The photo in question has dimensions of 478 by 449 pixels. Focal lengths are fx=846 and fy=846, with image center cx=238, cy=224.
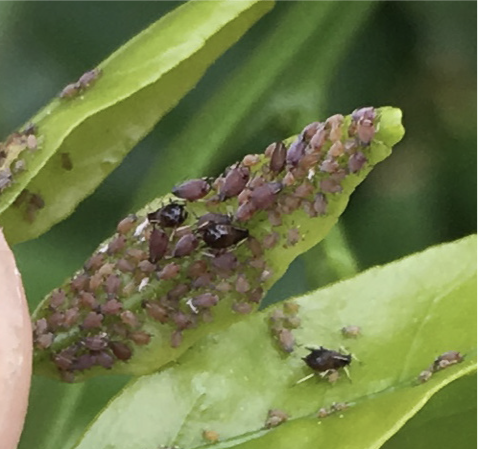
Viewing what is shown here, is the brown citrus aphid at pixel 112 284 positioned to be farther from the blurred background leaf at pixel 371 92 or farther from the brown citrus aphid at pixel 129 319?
the blurred background leaf at pixel 371 92

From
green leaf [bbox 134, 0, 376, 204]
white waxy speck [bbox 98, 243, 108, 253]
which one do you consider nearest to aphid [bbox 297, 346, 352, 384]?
white waxy speck [bbox 98, 243, 108, 253]

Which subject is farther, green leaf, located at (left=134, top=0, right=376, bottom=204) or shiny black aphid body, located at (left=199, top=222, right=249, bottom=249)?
green leaf, located at (left=134, top=0, right=376, bottom=204)

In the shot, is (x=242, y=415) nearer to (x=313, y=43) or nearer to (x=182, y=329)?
(x=182, y=329)

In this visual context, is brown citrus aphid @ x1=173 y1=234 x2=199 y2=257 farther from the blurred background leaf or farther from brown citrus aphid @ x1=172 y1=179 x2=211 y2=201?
the blurred background leaf

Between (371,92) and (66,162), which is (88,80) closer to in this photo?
(66,162)

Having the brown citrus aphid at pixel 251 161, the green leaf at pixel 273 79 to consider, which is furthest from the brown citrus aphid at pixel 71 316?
the green leaf at pixel 273 79

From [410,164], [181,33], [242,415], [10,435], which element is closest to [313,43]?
[410,164]
